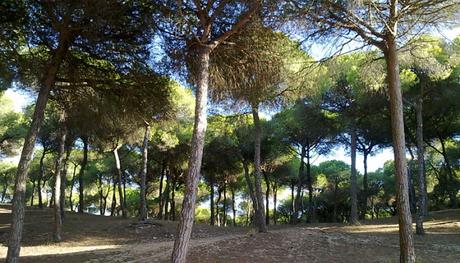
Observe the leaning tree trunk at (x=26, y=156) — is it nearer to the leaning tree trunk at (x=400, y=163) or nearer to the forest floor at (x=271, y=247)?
the forest floor at (x=271, y=247)

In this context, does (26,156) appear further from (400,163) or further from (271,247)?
(400,163)

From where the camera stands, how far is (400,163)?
8.18 metres

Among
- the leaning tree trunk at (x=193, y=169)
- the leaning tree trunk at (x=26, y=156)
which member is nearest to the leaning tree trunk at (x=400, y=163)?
the leaning tree trunk at (x=193, y=169)

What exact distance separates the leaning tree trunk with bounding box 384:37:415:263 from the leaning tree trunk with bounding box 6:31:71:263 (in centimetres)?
692

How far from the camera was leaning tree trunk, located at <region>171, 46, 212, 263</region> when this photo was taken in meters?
6.79

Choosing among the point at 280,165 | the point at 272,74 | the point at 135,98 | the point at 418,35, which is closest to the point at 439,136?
the point at 280,165

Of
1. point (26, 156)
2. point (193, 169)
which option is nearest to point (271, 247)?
point (193, 169)

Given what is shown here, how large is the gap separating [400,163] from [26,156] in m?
7.59

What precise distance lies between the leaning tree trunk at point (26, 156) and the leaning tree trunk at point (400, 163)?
6.92m

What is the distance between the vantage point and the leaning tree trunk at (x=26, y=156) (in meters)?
8.62

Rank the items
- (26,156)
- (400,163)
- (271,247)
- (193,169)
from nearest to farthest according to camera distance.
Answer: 1. (193,169)
2. (400,163)
3. (26,156)
4. (271,247)

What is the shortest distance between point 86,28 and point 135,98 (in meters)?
2.26

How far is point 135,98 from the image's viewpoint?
10.8 meters

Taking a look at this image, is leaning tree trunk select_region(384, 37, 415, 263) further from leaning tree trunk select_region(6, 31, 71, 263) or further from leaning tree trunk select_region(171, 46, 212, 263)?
leaning tree trunk select_region(6, 31, 71, 263)
